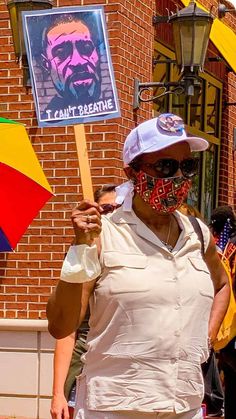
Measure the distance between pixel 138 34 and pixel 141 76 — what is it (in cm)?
38

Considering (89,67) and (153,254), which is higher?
(89,67)

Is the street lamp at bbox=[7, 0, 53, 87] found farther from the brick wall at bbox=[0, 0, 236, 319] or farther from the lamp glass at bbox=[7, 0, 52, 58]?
the brick wall at bbox=[0, 0, 236, 319]

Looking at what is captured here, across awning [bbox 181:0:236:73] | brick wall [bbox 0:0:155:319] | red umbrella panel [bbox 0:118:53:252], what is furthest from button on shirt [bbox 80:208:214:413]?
awning [bbox 181:0:236:73]

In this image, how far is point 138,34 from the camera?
350 inches

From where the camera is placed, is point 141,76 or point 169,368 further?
point 141,76

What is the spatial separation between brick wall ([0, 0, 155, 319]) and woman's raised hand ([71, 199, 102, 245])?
5.02 metres

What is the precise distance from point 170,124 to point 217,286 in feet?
2.88

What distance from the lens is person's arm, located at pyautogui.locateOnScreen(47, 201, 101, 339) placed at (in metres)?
3.24

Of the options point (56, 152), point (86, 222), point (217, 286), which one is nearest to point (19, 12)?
point (56, 152)

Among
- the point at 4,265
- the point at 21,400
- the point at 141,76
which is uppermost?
the point at 141,76

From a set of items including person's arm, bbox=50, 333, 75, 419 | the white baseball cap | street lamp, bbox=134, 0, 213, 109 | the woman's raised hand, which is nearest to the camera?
the woman's raised hand

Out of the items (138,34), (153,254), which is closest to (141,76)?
(138,34)

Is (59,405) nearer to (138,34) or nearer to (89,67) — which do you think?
(89,67)

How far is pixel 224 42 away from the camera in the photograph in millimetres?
10328
